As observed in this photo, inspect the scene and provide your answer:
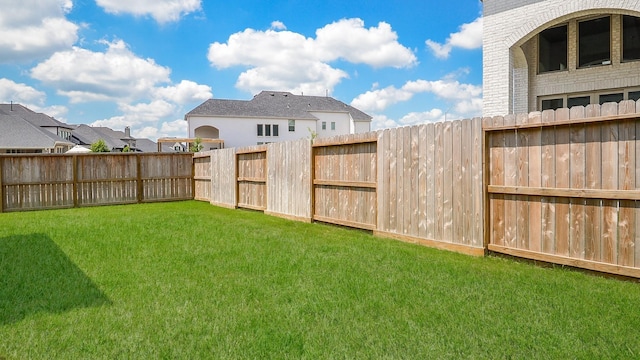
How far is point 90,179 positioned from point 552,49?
45.9 ft

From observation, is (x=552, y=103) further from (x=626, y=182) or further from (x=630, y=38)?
(x=626, y=182)

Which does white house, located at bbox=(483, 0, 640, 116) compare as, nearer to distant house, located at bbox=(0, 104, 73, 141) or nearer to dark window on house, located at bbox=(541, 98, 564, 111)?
dark window on house, located at bbox=(541, 98, 564, 111)

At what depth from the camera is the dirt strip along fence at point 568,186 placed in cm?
425

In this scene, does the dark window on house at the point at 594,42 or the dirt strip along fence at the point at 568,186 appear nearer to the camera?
the dirt strip along fence at the point at 568,186

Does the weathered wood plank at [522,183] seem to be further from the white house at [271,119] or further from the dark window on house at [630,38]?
the white house at [271,119]

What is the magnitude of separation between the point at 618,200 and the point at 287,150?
6502 mm

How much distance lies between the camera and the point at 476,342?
289 centimetres

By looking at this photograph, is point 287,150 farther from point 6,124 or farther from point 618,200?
point 6,124

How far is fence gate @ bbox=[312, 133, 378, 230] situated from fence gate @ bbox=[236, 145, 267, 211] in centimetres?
229

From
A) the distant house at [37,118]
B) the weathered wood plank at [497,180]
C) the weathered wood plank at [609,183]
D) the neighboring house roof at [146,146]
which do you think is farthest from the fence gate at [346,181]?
the neighboring house roof at [146,146]

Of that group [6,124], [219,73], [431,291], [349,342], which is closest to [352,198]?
[431,291]

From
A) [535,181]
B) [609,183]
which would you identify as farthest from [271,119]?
[609,183]

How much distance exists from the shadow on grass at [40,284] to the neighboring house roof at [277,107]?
37425 millimetres

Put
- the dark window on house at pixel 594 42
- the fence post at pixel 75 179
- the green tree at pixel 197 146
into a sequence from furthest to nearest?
the green tree at pixel 197 146 → the fence post at pixel 75 179 → the dark window on house at pixel 594 42
